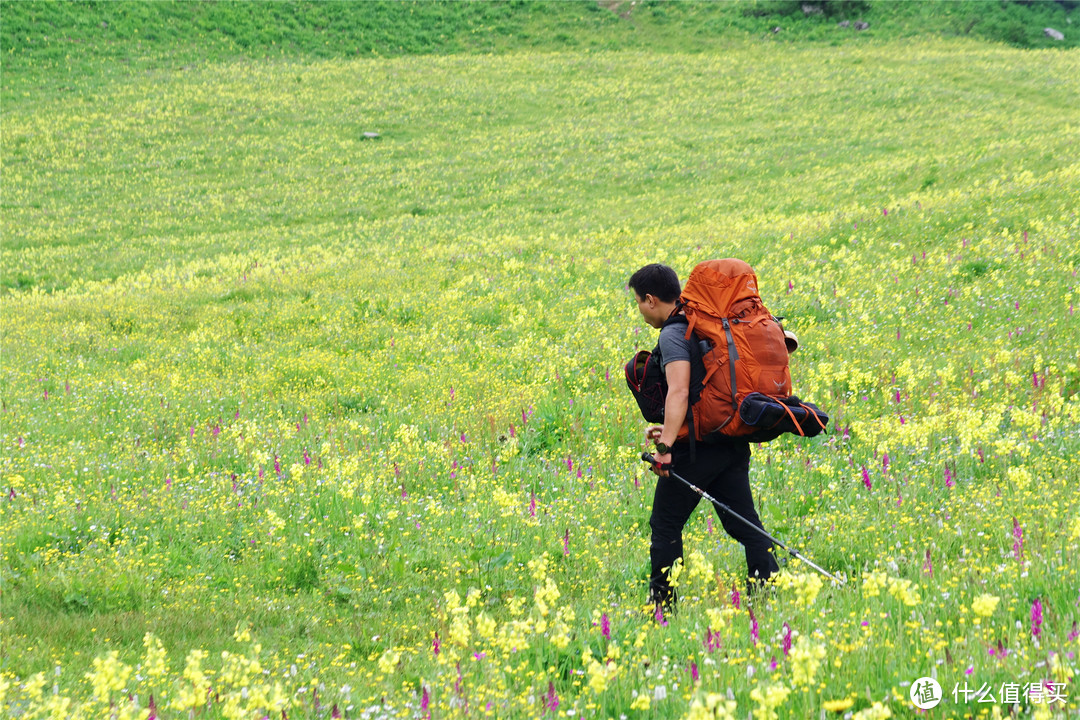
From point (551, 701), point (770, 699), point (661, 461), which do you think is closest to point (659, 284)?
point (661, 461)

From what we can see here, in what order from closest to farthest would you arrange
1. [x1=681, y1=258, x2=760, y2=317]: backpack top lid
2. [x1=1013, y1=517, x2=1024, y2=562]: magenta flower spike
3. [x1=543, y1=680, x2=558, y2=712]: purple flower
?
1. [x1=543, y1=680, x2=558, y2=712]: purple flower
2. [x1=1013, y1=517, x2=1024, y2=562]: magenta flower spike
3. [x1=681, y1=258, x2=760, y2=317]: backpack top lid

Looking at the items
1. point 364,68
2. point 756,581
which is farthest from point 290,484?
point 364,68

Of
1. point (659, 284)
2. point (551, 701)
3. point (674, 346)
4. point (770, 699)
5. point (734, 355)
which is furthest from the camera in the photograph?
point (659, 284)

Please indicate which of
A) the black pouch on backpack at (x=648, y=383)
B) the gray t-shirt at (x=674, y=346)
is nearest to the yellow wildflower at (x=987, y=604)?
the gray t-shirt at (x=674, y=346)

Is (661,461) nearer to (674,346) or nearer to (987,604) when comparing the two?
(674,346)

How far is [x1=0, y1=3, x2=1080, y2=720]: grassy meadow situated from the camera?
3822 millimetres

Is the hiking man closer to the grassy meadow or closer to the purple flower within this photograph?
the grassy meadow

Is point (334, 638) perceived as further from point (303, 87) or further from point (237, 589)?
point (303, 87)

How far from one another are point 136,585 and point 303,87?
44.8 metres

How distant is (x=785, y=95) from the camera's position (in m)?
42.7

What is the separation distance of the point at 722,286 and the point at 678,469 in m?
1.27

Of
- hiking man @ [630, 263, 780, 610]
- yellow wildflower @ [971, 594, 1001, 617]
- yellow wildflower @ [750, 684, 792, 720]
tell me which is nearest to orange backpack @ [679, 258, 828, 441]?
hiking man @ [630, 263, 780, 610]

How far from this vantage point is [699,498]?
5.28 metres

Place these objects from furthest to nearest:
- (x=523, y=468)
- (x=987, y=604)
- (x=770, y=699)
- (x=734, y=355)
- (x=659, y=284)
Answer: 1. (x=523, y=468)
2. (x=659, y=284)
3. (x=734, y=355)
4. (x=987, y=604)
5. (x=770, y=699)
